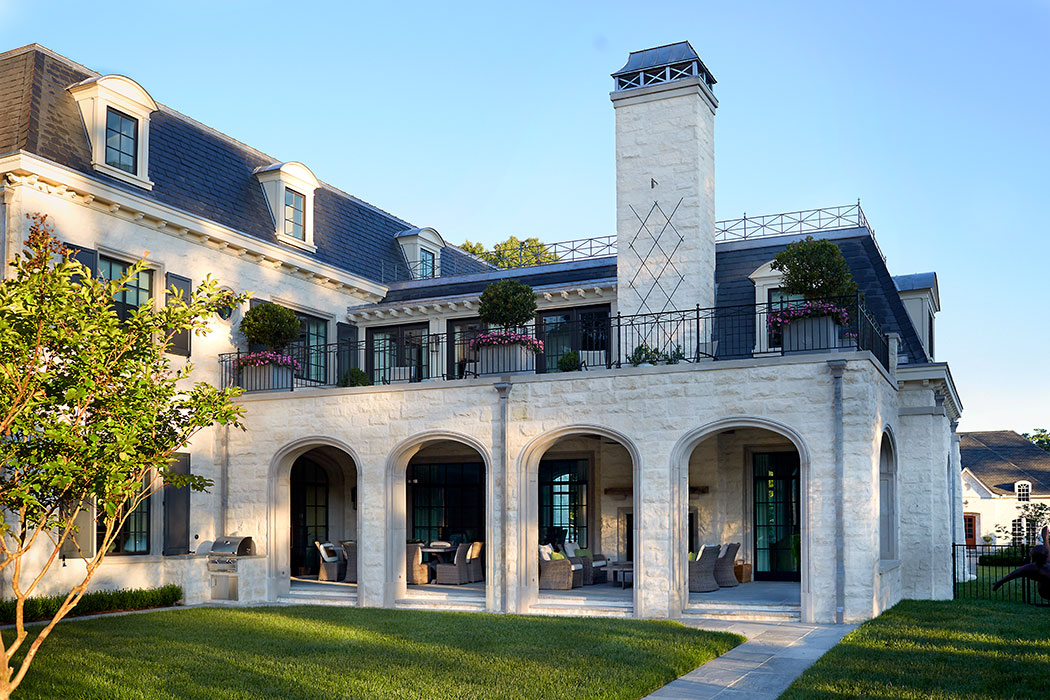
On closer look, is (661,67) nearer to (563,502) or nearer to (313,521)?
(563,502)

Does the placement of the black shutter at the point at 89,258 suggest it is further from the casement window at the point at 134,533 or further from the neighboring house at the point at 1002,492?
the neighboring house at the point at 1002,492

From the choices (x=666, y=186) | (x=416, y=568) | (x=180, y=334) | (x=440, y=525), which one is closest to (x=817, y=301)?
(x=666, y=186)

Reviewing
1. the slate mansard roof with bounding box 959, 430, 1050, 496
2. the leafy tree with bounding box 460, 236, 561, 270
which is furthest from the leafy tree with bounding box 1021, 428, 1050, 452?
the leafy tree with bounding box 460, 236, 561, 270

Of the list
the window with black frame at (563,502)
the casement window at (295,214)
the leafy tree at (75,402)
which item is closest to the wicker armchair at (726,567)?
the window with black frame at (563,502)

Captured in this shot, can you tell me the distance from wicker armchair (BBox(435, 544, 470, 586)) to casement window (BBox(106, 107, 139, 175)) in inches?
353

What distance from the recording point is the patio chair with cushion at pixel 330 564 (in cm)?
1966

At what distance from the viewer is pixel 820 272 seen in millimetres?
14891

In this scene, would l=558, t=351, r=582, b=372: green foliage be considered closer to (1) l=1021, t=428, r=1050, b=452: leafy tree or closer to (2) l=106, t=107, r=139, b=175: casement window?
(2) l=106, t=107, r=139, b=175: casement window

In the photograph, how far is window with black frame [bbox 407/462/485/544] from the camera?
21.7m

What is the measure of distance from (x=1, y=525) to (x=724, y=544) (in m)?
14.0

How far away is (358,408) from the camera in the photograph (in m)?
17.4

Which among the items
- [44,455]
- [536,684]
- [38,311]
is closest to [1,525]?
[44,455]

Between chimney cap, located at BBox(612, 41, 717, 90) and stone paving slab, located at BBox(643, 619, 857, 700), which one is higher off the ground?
chimney cap, located at BBox(612, 41, 717, 90)

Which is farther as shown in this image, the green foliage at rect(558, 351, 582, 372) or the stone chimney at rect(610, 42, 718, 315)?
the stone chimney at rect(610, 42, 718, 315)
